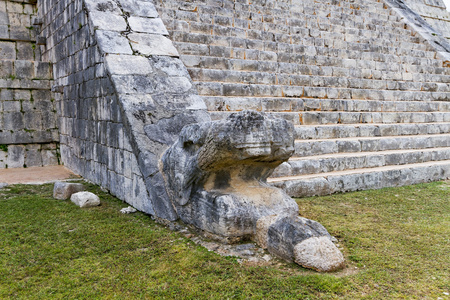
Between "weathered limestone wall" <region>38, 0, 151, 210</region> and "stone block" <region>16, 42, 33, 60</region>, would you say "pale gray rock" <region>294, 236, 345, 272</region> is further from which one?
"stone block" <region>16, 42, 33, 60</region>

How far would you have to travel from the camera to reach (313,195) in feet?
16.2

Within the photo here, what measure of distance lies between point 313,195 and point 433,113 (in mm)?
4388

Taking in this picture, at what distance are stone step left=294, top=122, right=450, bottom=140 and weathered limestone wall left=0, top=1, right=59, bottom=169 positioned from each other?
4.64 meters

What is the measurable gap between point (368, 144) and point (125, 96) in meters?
3.79

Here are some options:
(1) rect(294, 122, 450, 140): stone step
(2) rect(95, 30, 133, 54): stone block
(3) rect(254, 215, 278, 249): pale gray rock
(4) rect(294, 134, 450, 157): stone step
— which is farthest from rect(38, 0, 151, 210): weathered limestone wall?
(1) rect(294, 122, 450, 140): stone step

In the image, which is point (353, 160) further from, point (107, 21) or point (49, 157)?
point (49, 157)

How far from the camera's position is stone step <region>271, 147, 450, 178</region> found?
5.13m

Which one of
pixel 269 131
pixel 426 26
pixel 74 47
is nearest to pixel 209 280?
pixel 269 131

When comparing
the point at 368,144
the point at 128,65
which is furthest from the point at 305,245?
the point at 368,144

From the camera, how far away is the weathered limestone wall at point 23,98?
7047 millimetres

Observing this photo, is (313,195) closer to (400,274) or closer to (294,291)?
(400,274)

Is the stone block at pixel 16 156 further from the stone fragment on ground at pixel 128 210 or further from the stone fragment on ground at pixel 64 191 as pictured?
the stone fragment on ground at pixel 128 210

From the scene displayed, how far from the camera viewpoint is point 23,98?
7.22 m

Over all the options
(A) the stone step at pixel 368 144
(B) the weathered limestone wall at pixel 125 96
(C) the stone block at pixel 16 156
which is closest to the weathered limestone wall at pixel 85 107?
(B) the weathered limestone wall at pixel 125 96
